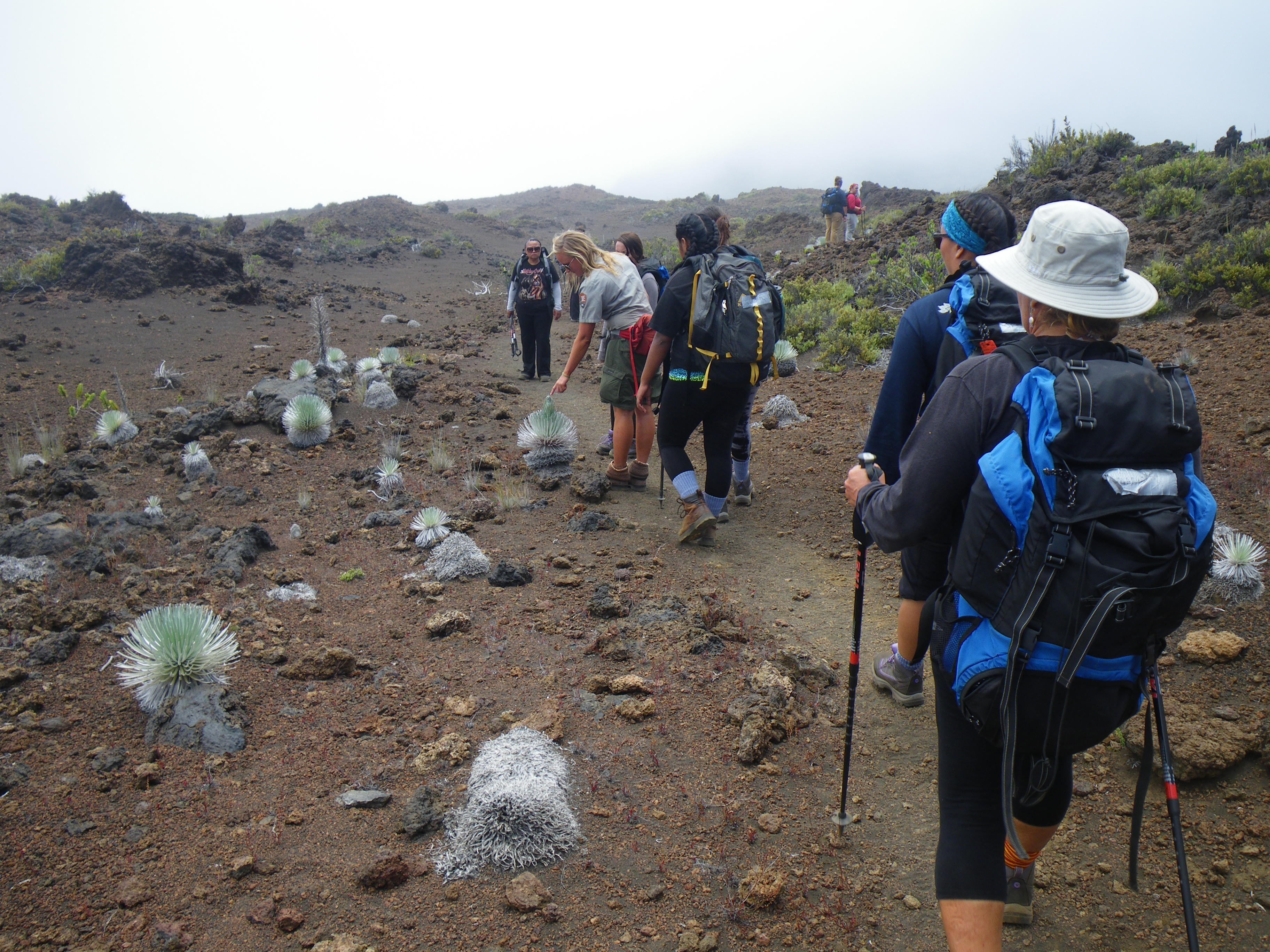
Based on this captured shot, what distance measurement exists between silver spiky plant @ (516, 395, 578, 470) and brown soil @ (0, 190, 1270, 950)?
73 cm

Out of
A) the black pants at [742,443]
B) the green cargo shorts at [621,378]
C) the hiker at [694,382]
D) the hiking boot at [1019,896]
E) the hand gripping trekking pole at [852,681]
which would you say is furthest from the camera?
the green cargo shorts at [621,378]

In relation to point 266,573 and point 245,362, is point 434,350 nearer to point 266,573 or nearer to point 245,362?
point 245,362

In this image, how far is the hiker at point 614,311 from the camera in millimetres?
5211

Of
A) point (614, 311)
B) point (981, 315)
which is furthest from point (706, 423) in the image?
point (981, 315)

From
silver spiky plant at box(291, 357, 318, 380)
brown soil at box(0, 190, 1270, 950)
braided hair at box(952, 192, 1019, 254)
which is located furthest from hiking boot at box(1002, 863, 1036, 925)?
silver spiky plant at box(291, 357, 318, 380)

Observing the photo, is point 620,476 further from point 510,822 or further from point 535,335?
point 535,335

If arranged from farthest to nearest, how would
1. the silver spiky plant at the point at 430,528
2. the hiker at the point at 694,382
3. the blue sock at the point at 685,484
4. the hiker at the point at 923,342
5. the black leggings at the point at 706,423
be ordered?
the silver spiky plant at the point at 430,528, the blue sock at the point at 685,484, the black leggings at the point at 706,423, the hiker at the point at 694,382, the hiker at the point at 923,342

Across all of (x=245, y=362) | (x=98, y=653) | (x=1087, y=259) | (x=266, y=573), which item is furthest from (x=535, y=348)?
(x=1087, y=259)

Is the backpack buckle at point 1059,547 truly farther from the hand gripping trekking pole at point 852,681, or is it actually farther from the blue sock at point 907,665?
the blue sock at point 907,665

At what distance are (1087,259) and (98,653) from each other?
3949 mm

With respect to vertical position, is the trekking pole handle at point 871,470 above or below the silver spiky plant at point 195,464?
above

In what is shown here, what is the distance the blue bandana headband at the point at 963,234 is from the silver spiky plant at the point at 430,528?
10.9 ft

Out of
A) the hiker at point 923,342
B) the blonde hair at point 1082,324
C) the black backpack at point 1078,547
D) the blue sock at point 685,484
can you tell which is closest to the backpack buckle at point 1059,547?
the black backpack at point 1078,547

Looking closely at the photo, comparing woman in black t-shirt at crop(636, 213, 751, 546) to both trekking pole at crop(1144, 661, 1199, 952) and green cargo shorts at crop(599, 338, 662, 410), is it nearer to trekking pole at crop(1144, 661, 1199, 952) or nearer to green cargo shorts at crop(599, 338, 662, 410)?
green cargo shorts at crop(599, 338, 662, 410)
